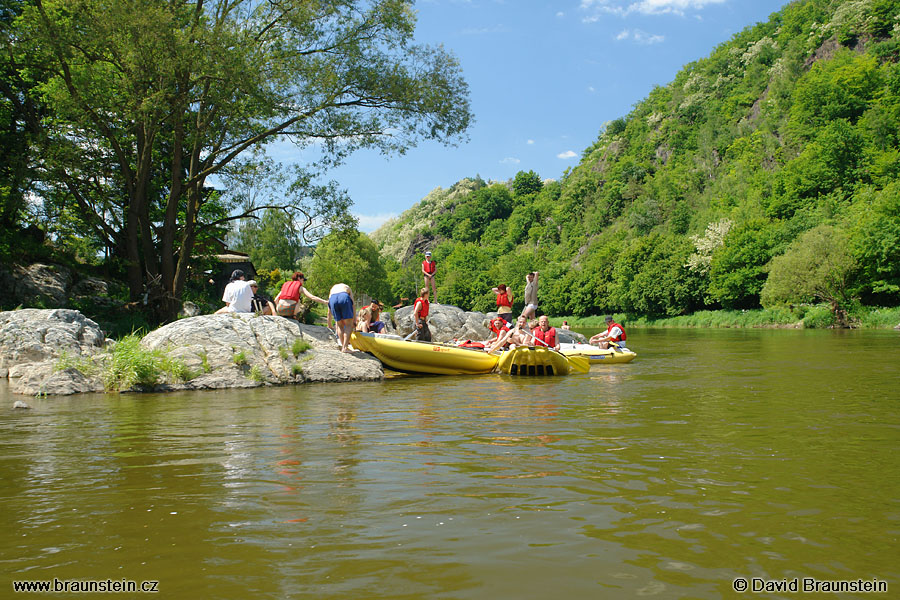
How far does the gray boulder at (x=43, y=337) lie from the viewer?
11250mm

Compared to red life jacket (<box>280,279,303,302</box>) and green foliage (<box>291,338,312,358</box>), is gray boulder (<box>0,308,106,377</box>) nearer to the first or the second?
green foliage (<box>291,338,312,358</box>)

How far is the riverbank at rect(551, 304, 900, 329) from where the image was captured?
35406 mm

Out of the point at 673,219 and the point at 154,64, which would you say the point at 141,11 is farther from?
the point at 673,219

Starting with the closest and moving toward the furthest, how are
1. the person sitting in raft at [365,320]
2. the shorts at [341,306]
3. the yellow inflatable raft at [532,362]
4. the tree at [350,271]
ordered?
the shorts at [341,306]
the yellow inflatable raft at [532,362]
the person sitting in raft at [365,320]
the tree at [350,271]

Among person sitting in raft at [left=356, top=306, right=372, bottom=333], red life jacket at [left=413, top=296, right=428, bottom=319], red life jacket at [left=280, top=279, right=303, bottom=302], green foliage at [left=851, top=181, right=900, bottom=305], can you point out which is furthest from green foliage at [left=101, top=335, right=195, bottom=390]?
green foliage at [left=851, top=181, right=900, bottom=305]

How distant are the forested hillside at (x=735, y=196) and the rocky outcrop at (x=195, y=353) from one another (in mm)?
37016

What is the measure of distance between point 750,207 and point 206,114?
5807cm

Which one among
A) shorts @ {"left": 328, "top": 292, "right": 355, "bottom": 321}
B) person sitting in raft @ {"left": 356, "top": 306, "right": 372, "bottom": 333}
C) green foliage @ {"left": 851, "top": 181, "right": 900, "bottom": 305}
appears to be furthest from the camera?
green foliage @ {"left": 851, "top": 181, "right": 900, "bottom": 305}

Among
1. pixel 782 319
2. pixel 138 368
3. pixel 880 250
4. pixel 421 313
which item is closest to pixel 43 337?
pixel 138 368

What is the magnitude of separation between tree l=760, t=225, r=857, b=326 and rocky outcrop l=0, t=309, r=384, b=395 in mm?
36033

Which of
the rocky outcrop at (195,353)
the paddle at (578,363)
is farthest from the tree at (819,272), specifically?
the rocky outcrop at (195,353)

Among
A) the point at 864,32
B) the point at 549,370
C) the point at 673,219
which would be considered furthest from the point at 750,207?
the point at 549,370

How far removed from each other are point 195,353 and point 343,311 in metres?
2.73

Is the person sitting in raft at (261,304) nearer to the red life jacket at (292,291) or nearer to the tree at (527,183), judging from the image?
the red life jacket at (292,291)
